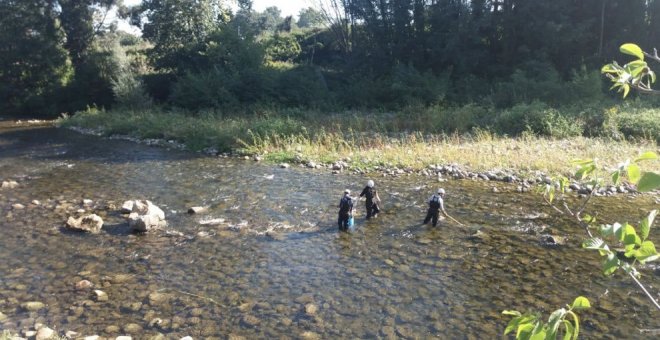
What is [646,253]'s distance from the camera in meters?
1.95

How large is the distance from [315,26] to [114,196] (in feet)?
156

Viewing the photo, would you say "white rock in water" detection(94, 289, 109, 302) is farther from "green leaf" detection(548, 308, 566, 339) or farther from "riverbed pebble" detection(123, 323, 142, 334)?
"green leaf" detection(548, 308, 566, 339)

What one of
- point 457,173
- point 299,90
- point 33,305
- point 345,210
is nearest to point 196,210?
point 345,210

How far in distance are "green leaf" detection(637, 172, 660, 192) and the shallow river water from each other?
6.25m

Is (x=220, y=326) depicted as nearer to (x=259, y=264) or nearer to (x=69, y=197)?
(x=259, y=264)

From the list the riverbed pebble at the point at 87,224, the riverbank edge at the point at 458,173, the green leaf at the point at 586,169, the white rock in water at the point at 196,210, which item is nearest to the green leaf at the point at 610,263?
the green leaf at the point at 586,169

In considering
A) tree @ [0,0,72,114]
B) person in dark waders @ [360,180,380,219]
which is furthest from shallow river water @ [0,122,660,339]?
tree @ [0,0,72,114]

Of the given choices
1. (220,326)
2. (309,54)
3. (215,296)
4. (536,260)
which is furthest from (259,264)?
(309,54)

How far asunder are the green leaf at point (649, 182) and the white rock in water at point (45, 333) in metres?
7.96

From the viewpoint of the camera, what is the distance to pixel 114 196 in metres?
15.6

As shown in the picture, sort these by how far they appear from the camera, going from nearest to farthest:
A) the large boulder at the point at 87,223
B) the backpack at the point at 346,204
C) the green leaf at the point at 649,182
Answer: the green leaf at the point at 649,182 → the backpack at the point at 346,204 → the large boulder at the point at 87,223

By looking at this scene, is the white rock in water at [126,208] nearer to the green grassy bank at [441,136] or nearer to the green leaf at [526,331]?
the green grassy bank at [441,136]

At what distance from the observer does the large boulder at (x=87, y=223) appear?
11984mm

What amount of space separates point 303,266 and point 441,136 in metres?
15.2
